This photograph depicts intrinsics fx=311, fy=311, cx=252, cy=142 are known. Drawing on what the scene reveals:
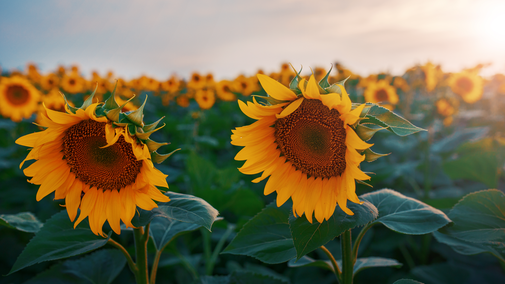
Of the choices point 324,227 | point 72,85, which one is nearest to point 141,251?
point 324,227

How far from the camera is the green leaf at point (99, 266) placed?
1676 millimetres

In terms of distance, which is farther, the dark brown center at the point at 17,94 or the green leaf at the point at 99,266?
the dark brown center at the point at 17,94

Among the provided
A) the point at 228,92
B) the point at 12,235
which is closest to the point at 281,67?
the point at 228,92

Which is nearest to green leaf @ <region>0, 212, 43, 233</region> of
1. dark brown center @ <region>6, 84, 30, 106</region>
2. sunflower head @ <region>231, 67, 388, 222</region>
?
sunflower head @ <region>231, 67, 388, 222</region>

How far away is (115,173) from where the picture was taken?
1.28m

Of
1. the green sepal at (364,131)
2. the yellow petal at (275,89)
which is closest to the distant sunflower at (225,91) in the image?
the yellow petal at (275,89)

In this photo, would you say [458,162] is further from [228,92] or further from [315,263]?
[228,92]

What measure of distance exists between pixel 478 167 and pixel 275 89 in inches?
92.9

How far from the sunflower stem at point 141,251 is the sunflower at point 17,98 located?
19.4 feet

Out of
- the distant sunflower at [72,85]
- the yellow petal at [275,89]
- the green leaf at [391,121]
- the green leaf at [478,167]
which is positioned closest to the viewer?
the green leaf at [391,121]

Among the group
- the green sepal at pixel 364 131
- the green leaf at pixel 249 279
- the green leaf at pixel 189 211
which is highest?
the green sepal at pixel 364 131

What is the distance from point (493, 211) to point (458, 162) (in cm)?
157

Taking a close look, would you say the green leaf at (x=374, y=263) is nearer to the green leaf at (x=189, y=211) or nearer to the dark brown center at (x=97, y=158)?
the green leaf at (x=189, y=211)

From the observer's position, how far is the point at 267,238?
4.39 ft
